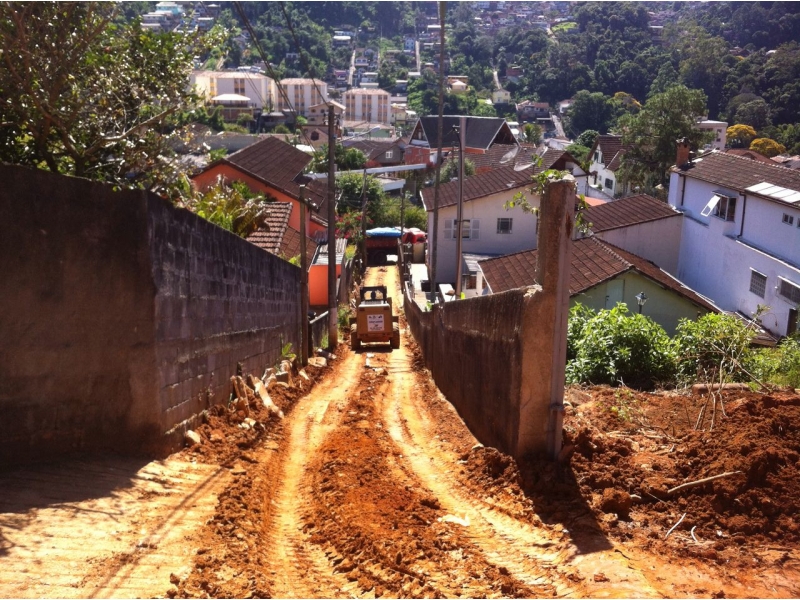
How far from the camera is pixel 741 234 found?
29031 millimetres

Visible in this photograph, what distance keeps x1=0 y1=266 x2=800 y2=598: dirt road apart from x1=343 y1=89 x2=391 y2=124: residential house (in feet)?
354

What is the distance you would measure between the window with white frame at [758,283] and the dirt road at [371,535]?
788 inches

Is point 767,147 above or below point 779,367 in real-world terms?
above

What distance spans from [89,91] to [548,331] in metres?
6.26

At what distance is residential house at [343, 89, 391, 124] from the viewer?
374 ft

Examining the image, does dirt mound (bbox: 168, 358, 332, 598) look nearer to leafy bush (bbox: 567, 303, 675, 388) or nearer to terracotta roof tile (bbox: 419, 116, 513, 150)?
leafy bush (bbox: 567, 303, 675, 388)

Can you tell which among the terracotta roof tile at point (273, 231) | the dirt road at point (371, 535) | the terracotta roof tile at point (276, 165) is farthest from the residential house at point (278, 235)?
the dirt road at point (371, 535)

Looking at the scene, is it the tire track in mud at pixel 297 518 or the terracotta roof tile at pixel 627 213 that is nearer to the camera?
the tire track in mud at pixel 297 518

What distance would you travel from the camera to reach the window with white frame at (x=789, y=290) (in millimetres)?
24734

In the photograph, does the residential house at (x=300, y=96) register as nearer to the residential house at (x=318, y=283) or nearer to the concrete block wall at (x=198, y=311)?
the residential house at (x=318, y=283)

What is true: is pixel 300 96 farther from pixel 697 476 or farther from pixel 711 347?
pixel 697 476

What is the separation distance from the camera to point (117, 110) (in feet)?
33.1

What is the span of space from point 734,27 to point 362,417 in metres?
122

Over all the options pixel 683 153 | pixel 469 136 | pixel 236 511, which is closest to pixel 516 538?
pixel 236 511
